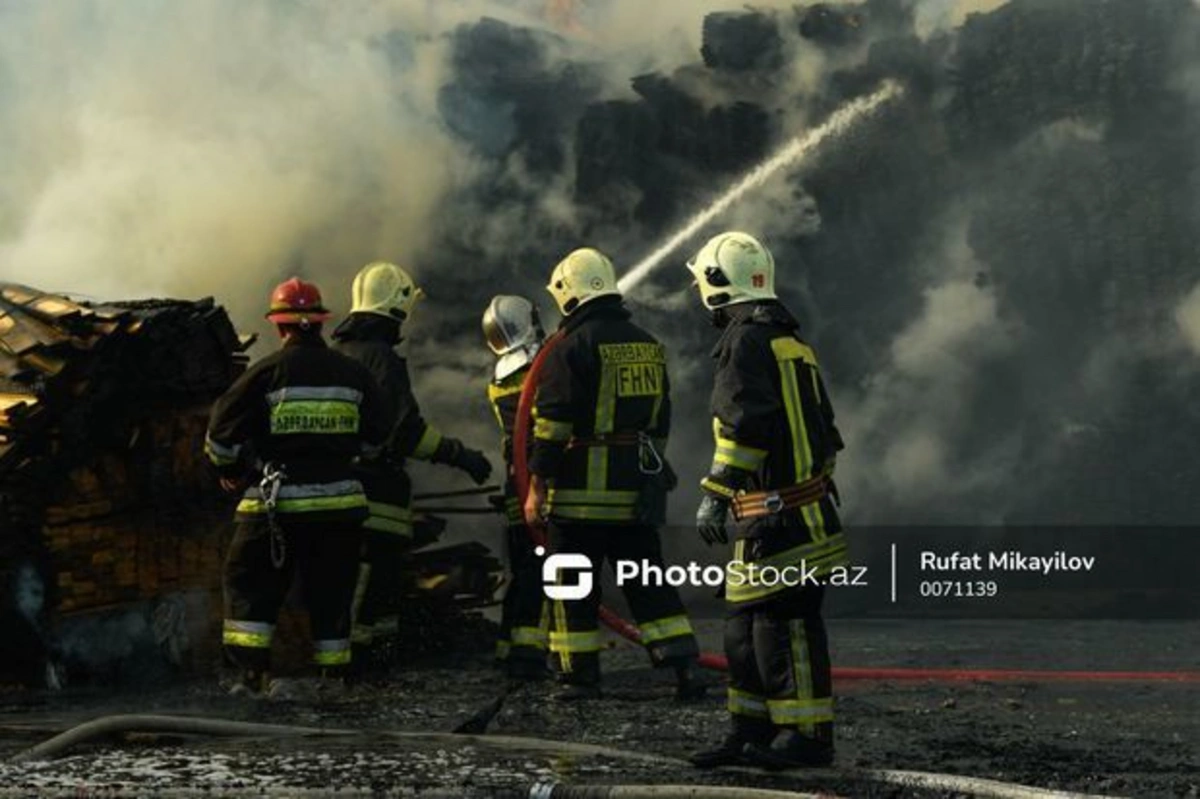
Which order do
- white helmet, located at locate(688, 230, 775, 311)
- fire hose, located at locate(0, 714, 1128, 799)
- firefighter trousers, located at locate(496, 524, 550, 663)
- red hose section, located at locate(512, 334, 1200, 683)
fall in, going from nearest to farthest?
fire hose, located at locate(0, 714, 1128, 799) → white helmet, located at locate(688, 230, 775, 311) → red hose section, located at locate(512, 334, 1200, 683) → firefighter trousers, located at locate(496, 524, 550, 663)

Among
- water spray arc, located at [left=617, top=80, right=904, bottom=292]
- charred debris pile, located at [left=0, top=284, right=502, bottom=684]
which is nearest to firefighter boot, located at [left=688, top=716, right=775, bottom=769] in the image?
charred debris pile, located at [left=0, top=284, right=502, bottom=684]

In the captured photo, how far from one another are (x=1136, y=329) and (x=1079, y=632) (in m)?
4.28

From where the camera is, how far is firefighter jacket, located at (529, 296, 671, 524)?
32.1 feet

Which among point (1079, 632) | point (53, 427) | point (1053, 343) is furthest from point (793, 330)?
point (1053, 343)

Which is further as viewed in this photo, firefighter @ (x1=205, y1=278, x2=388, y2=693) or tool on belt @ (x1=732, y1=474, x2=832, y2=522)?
firefighter @ (x1=205, y1=278, x2=388, y2=693)

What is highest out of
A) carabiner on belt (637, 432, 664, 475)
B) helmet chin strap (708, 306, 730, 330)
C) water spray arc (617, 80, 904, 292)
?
water spray arc (617, 80, 904, 292)

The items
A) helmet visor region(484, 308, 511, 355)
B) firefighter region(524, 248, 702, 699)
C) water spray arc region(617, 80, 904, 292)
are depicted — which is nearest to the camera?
firefighter region(524, 248, 702, 699)

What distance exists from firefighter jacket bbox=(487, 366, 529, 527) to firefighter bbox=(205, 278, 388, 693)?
109 cm

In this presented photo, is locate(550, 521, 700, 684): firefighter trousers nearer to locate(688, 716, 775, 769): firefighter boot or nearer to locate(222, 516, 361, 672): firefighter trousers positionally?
locate(222, 516, 361, 672): firefighter trousers

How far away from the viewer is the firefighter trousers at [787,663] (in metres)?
7.30

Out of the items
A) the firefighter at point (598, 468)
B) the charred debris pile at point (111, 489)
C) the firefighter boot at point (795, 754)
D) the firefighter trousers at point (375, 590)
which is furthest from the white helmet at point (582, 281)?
the firefighter boot at point (795, 754)

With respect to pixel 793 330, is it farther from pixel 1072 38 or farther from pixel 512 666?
pixel 1072 38

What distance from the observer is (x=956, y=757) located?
7.94 m

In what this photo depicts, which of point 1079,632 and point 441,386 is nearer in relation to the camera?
point 1079,632
